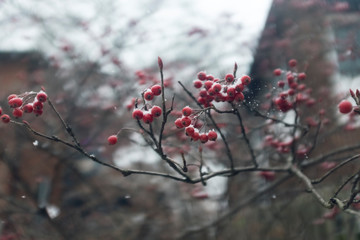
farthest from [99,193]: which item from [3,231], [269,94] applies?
[269,94]

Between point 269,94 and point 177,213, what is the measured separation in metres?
4.16

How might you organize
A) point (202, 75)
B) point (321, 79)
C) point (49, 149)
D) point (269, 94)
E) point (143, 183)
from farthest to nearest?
1. point (143, 183)
2. point (321, 79)
3. point (49, 149)
4. point (269, 94)
5. point (202, 75)

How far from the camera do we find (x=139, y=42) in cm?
589

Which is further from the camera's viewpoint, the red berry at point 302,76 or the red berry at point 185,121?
the red berry at point 302,76

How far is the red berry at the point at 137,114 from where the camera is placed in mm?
1634

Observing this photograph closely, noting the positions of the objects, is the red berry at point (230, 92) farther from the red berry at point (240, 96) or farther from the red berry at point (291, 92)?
the red berry at point (291, 92)

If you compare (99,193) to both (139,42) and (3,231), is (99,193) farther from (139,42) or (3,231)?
(139,42)

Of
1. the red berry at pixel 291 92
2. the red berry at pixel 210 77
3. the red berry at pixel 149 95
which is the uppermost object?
the red berry at pixel 291 92

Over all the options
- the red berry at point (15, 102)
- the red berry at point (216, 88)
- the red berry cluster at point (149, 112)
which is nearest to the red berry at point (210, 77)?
the red berry at point (216, 88)

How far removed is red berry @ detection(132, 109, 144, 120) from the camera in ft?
5.36

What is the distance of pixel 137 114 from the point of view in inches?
64.6

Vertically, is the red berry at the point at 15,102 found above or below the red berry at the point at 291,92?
below

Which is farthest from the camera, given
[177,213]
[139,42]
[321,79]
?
[177,213]

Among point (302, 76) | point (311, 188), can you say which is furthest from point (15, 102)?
point (302, 76)
